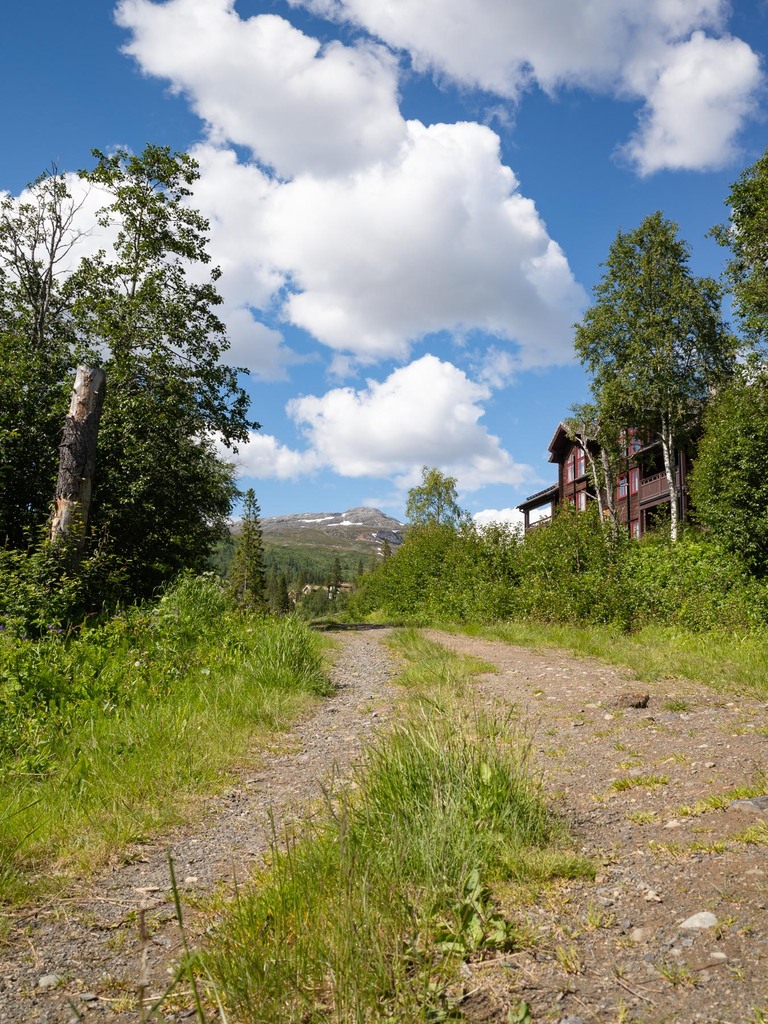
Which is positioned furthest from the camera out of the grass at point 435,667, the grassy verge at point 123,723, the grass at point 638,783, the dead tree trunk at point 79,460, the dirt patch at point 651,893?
the dead tree trunk at point 79,460

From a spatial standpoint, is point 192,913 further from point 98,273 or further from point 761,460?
point 98,273

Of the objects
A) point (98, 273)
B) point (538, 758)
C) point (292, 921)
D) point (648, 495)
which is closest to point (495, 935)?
point (292, 921)

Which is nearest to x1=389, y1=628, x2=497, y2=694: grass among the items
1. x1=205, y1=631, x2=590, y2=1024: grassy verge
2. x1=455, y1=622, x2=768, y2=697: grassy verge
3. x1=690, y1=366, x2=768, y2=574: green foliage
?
x1=455, y1=622, x2=768, y2=697: grassy verge

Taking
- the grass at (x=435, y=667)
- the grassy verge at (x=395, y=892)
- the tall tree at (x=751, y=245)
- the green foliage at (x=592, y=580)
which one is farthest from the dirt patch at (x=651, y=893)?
the tall tree at (x=751, y=245)

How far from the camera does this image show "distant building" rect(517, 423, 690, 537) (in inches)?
1401

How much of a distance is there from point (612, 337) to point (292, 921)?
32421 millimetres

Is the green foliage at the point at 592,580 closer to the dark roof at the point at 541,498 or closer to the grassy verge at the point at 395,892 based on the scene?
the grassy verge at the point at 395,892

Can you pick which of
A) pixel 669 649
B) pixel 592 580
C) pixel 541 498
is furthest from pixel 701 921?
pixel 541 498

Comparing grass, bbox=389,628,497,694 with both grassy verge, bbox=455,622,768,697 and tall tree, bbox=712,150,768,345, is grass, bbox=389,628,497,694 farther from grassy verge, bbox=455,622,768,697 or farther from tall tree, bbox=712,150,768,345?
tall tree, bbox=712,150,768,345

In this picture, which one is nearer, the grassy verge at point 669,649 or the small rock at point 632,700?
the small rock at point 632,700

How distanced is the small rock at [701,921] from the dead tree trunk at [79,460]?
10458mm

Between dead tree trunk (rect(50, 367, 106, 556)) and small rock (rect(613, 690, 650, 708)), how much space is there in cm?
875

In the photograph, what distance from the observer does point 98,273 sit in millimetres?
19078

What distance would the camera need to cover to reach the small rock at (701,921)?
90.5 inches
